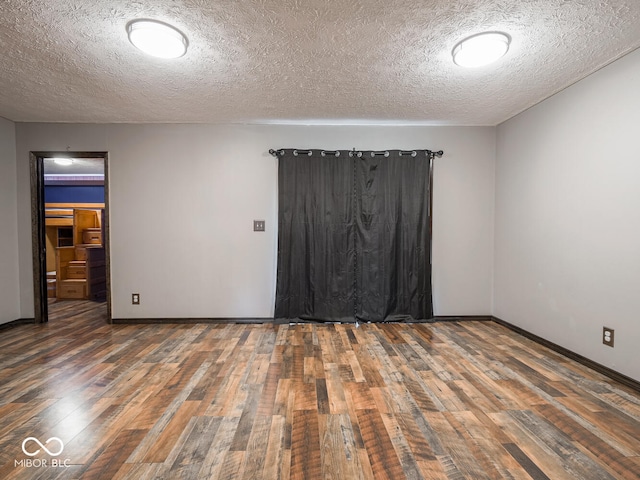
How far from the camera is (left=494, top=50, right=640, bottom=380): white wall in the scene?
7.64 feet

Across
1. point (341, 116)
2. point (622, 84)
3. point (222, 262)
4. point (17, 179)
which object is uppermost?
point (341, 116)

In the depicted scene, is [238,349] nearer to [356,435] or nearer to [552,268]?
[356,435]

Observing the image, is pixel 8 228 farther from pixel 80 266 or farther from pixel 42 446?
pixel 42 446

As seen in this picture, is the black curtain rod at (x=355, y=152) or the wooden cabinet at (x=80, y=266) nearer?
the black curtain rod at (x=355, y=152)

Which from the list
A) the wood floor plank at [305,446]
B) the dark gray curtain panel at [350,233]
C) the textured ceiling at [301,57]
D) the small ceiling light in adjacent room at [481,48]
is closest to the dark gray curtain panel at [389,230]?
the dark gray curtain panel at [350,233]

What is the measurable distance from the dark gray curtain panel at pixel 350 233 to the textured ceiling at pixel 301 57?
2.07 feet

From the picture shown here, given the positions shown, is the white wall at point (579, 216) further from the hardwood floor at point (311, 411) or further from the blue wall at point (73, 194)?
the blue wall at point (73, 194)

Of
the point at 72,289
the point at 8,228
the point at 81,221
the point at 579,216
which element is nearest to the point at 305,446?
the point at 579,216

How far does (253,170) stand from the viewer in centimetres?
394

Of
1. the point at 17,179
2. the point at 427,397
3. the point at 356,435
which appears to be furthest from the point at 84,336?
the point at 427,397

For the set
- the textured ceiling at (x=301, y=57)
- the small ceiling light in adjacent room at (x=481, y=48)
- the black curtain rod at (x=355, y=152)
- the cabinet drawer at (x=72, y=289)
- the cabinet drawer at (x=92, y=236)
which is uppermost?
the textured ceiling at (x=301, y=57)

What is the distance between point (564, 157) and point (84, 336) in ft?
16.9

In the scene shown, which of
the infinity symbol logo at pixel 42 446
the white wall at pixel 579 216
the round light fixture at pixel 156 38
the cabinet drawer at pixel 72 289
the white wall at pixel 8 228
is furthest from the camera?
the cabinet drawer at pixel 72 289

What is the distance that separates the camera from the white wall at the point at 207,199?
390 cm
